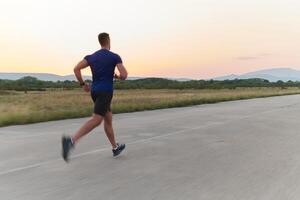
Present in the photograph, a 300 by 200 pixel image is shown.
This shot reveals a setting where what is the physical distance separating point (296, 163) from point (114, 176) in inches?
124

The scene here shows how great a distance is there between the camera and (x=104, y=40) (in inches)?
345

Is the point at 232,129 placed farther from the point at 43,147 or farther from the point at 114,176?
the point at 114,176

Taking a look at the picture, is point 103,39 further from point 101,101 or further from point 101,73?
point 101,101

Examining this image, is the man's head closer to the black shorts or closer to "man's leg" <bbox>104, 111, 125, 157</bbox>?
the black shorts

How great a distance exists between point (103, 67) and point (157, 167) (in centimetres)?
181

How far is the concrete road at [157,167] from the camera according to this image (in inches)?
249

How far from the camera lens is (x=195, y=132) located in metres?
13.8

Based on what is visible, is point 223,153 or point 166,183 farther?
point 223,153

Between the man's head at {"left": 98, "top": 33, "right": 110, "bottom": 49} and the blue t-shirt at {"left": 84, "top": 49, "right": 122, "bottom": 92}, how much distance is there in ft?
0.28

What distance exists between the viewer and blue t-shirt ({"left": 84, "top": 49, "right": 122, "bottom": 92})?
343 inches

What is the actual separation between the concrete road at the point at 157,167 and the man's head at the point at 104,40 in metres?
1.83

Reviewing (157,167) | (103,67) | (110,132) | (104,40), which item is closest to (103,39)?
(104,40)

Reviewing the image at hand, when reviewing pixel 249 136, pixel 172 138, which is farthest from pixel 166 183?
pixel 249 136

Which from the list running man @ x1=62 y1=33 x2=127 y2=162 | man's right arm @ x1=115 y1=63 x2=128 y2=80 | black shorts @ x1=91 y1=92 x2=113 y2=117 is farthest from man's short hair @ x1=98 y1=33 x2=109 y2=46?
black shorts @ x1=91 y1=92 x2=113 y2=117
